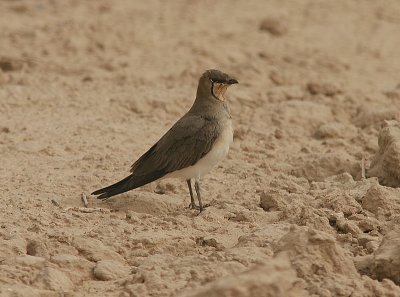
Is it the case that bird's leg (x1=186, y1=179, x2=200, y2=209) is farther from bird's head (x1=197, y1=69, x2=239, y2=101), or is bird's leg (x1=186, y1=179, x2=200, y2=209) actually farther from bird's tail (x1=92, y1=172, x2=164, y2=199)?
bird's head (x1=197, y1=69, x2=239, y2=101)

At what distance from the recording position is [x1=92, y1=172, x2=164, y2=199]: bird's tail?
7426 mm

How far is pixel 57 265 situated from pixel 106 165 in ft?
7.80

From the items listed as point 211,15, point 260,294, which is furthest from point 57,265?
point 211,15

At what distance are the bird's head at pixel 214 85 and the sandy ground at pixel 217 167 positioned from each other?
2.33ft

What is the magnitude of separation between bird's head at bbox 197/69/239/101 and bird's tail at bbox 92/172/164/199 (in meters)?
0.82

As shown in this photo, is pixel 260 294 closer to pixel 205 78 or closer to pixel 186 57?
pixel 205 78

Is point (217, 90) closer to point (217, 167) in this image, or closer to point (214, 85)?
point (214, 85)

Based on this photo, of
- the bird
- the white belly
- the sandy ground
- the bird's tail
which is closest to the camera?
the sandy ground

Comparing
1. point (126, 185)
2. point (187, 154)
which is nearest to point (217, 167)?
point (187, 154)

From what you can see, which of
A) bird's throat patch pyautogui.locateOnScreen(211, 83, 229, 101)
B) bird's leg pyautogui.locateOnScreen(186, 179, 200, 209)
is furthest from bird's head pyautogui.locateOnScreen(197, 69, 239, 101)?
bird's leg pyautogui.locateOnScreen(186, 179, 200, 209)

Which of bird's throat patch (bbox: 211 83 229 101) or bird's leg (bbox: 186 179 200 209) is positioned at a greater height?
bird's throat patch (bbox: 211 83 229 101)

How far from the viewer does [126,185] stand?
7477mm

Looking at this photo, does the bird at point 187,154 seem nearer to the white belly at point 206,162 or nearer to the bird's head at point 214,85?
the white belly at point 206,162

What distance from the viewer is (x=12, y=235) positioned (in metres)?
6.45
